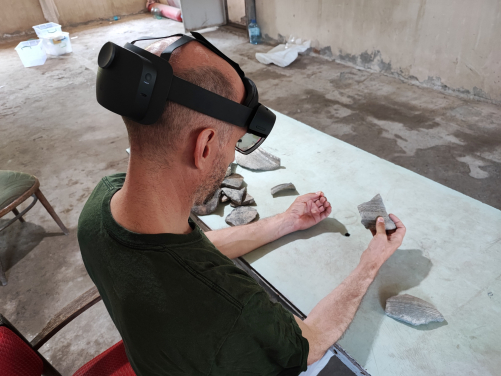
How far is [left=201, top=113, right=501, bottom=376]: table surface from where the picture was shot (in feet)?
3.16

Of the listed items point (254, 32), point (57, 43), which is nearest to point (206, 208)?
point (254, 32)

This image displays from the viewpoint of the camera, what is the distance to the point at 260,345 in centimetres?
74

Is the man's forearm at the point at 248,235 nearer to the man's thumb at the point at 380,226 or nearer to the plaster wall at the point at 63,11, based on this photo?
the man's thumb at the point at 380,226

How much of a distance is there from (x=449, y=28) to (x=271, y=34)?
3.27 meters

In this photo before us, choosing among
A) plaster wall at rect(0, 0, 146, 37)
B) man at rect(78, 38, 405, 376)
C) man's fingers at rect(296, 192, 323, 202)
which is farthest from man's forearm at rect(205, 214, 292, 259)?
plaster wall at rect(0, 0, 146, 37)

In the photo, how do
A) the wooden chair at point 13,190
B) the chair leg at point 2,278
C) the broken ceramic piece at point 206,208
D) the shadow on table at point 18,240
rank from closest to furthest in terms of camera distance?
1. the broken ceramic piece at point 206,208
2. the wooden chair at point 13,190
3. the chair leg at point 2,278
4. the shadow on table at point 18,240

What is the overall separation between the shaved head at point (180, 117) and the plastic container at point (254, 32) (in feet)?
19.4

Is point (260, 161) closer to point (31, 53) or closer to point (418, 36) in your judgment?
point (418, 36)

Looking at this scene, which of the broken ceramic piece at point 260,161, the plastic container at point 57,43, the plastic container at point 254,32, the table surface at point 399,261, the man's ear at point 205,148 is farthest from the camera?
the plastic container at point 57,43

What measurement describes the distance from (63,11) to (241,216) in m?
9.70

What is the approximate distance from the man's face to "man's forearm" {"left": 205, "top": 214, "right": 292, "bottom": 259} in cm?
41

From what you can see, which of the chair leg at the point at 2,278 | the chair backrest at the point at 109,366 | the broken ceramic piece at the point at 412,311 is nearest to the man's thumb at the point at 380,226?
the broken ceramic piece at the point at 412,311

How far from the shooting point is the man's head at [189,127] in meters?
0.77

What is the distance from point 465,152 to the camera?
3076 mm
